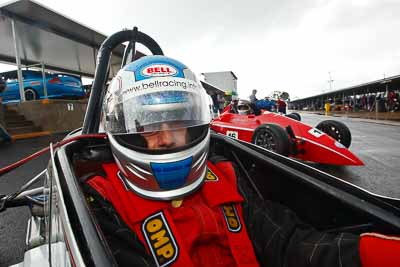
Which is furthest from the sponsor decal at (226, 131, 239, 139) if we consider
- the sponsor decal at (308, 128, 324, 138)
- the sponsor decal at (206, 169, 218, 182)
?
the sponsor decal at (206, 169, 218, 182)

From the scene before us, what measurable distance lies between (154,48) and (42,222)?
1383 mm

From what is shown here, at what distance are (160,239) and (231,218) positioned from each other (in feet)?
1.02

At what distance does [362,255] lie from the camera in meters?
0.81

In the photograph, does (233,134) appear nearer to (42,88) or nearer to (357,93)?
(42,88)

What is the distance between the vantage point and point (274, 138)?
3424mm

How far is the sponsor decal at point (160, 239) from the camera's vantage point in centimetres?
94

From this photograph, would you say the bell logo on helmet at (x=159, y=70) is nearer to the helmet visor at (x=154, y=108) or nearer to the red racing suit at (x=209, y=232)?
the helmet visor at (x=154, y=108)

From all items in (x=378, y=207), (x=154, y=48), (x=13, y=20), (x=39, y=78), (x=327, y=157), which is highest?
(x=13, y=20)

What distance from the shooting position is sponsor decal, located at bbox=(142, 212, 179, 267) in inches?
37.1

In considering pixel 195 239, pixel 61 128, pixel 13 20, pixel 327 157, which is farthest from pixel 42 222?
pixel 13 20

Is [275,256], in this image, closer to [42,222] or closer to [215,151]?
[215,151]

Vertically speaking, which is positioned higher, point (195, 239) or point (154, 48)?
point (154, 48)

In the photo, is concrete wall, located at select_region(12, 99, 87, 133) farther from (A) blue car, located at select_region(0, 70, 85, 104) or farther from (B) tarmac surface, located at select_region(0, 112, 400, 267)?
(B) tarmac surface, located at select_region(0, 112, 400, 267)

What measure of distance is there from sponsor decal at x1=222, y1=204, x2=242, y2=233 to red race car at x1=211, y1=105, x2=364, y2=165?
7.52ft
